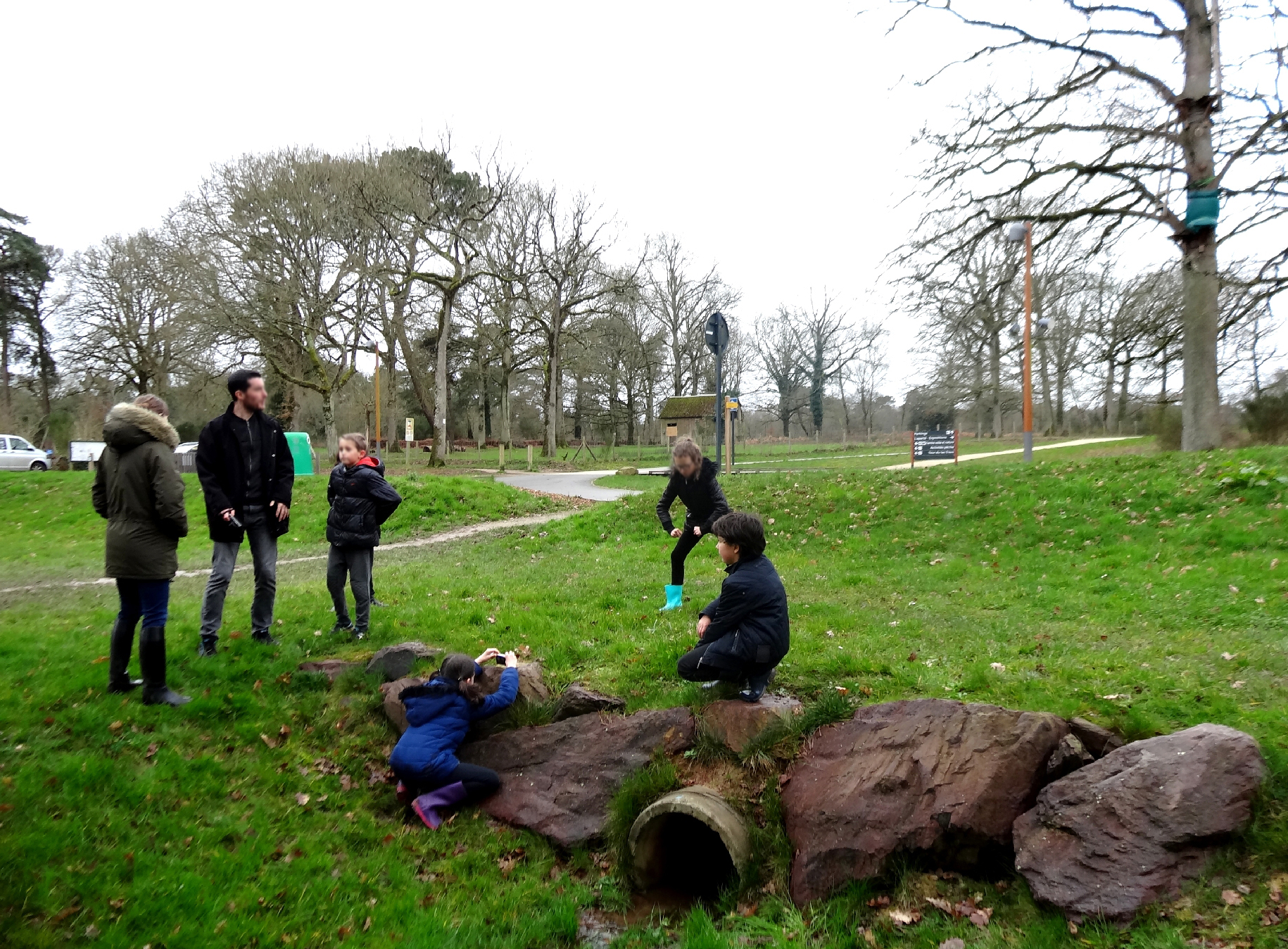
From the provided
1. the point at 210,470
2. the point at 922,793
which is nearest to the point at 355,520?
the point at 210,470

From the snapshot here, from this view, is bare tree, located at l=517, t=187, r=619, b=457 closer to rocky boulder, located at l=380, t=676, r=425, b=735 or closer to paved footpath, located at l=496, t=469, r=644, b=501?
paved footpath, located at l=496, t=469, r=644, b=501

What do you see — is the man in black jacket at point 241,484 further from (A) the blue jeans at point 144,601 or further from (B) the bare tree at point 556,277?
(B) the bare tree at point 556,277

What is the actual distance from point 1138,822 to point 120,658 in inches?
258

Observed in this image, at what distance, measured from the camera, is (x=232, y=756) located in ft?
18.1

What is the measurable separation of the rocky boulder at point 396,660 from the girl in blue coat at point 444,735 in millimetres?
600

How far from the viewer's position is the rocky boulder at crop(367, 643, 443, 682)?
6820 mm

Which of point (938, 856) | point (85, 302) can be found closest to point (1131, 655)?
point (938, 856)

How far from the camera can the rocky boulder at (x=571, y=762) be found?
5.45m

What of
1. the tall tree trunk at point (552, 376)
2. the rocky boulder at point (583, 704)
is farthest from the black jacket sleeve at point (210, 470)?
the tall tree trunk at point (552, 376)

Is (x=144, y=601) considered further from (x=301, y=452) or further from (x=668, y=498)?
(x=301, y=452)

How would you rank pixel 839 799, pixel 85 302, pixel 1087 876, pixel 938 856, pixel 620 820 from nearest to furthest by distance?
pixel 1087 876, pixel 938 856, pixel 839 799, pixel 620 820, pixel 85 302

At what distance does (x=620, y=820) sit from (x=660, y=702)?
3.43 ft

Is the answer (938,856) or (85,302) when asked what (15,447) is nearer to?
(85,302)

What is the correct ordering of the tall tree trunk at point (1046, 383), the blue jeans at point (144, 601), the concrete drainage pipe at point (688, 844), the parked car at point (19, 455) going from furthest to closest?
the tall tree trunk at point (1046, 383), the parked car at point (19, 455), the blue jeans at point (144, 601), the concrete drainage pipe at point (688, 844)
